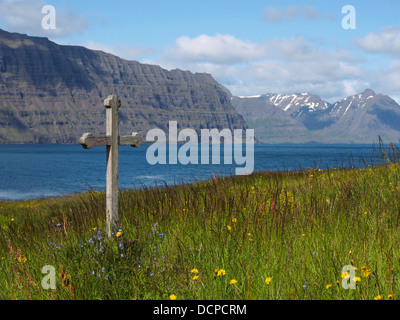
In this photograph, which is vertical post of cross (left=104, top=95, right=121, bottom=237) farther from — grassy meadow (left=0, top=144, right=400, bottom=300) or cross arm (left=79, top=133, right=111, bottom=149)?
grassy meadow (left=0, top=144, right=400, bottom=300)

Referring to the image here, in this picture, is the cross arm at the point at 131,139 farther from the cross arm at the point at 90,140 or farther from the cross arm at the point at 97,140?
the cross arm at the point at 90,140

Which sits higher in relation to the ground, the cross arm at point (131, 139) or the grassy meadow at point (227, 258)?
the cross arm at point (131, 139)

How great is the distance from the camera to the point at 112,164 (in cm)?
671

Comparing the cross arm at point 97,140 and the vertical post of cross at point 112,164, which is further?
the vertical post of cross at point 112,164

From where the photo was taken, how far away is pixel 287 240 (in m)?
5.05

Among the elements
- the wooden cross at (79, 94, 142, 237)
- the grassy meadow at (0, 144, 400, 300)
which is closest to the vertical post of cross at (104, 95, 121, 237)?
the wooden cross at (79, 94, 142, 237)

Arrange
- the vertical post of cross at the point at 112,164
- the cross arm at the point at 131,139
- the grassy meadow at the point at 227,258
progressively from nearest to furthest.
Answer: the grassy meadow at the point at 227,258 → the vertical post of cross at the point at 112,164 → the cross arm at the point at 131,139

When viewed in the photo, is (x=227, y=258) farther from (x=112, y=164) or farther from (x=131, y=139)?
(x=131, y=139)

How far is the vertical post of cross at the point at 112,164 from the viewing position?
652cm

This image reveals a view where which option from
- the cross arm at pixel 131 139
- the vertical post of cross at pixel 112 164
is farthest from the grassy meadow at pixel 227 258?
the cross arm at pixel 131 139

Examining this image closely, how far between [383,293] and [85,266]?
3140mm

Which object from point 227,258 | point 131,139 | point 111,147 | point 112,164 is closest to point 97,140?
point 111,147
